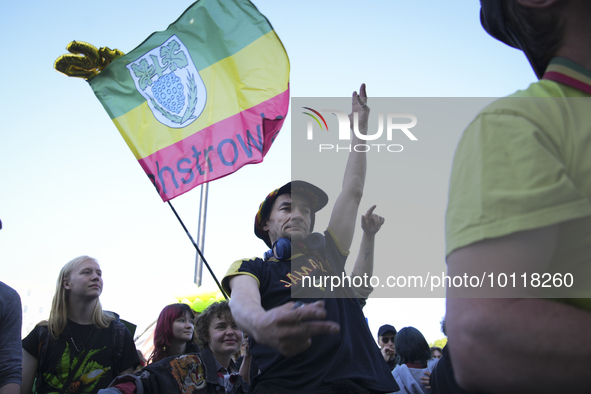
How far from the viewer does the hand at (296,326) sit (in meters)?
1.02

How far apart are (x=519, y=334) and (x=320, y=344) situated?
5.00 feet

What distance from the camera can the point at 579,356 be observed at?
60 centimetres

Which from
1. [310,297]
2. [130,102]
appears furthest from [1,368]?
[130,102]

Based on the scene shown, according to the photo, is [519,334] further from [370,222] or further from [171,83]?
[171,83]

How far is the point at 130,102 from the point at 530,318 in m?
3.99

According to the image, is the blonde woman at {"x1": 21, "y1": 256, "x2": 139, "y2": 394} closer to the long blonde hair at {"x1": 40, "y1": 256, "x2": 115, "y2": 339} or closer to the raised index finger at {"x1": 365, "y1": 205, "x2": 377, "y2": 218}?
the long blonde hair at {"x1": 40, "y1": 256, "x2": 115, "y2": 339}

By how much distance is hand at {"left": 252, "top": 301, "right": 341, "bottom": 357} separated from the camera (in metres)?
1.02

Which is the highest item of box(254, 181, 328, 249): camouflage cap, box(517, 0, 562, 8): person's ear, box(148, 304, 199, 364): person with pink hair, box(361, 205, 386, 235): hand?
box(517, 0, 562, 8): person's ear

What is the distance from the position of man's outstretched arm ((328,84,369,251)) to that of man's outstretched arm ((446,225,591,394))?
182 cm

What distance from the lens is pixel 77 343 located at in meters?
3.64

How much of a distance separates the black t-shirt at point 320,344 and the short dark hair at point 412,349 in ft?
8.58

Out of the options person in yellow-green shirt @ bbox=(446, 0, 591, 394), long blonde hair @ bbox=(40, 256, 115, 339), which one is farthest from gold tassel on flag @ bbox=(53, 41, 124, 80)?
person in yellow-green shirt @ bbox=(446, 0, 591, 394)

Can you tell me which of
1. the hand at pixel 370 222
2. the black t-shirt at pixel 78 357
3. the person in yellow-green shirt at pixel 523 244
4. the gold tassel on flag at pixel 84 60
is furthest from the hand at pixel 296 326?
the gold tassel on flag at pixel 84 60

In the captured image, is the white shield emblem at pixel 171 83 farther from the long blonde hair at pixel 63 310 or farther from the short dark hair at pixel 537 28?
the short dark hair at pixel 537 28
